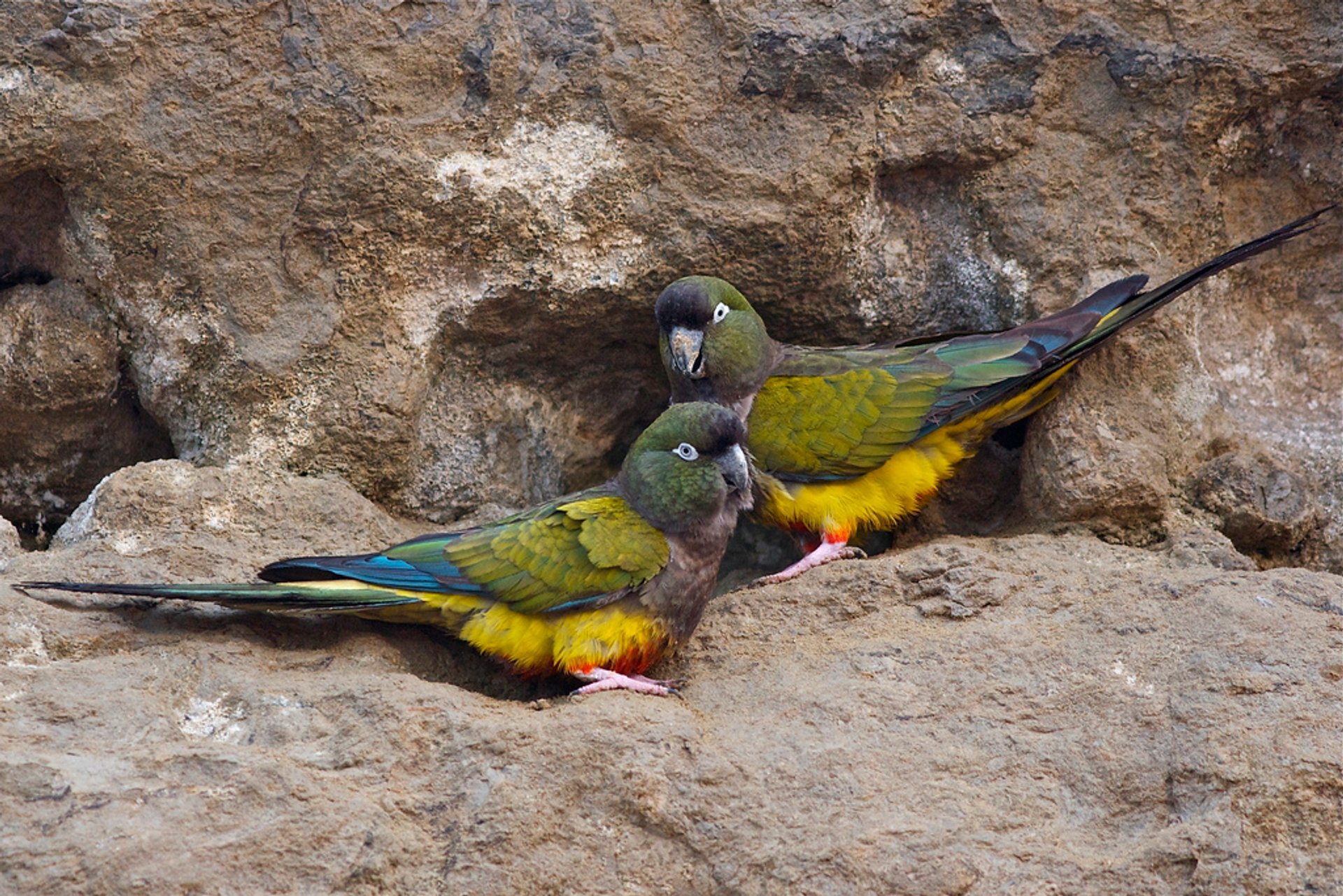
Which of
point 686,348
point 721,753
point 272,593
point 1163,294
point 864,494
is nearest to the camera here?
point 721,753

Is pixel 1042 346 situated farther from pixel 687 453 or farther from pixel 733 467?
pixel 687 453

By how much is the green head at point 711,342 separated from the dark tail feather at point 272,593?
1416mm

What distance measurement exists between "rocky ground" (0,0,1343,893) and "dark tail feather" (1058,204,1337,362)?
0.17 metres

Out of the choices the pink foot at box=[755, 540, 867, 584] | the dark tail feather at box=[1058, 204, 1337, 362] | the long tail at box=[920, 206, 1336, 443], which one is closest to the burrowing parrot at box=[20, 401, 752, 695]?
the pink foot at box=[755, 540, 867, 584]

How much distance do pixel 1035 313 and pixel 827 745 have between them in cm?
214

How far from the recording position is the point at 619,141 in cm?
483

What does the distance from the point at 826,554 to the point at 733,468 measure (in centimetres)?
73

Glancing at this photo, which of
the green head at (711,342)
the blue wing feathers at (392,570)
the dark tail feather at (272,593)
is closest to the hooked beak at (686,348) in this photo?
the green head at (711,342)

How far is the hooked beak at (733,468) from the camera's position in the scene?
14.4 feet

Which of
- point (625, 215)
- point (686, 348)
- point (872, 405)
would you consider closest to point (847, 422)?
point (872, 405)

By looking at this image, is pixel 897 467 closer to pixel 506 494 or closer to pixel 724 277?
pixel 724 277

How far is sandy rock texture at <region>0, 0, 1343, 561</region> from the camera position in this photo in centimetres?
464

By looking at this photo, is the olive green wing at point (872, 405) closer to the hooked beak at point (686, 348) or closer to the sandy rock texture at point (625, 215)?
the sandy rock texture at point (625, 215)

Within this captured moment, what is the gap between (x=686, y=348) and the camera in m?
4.84
